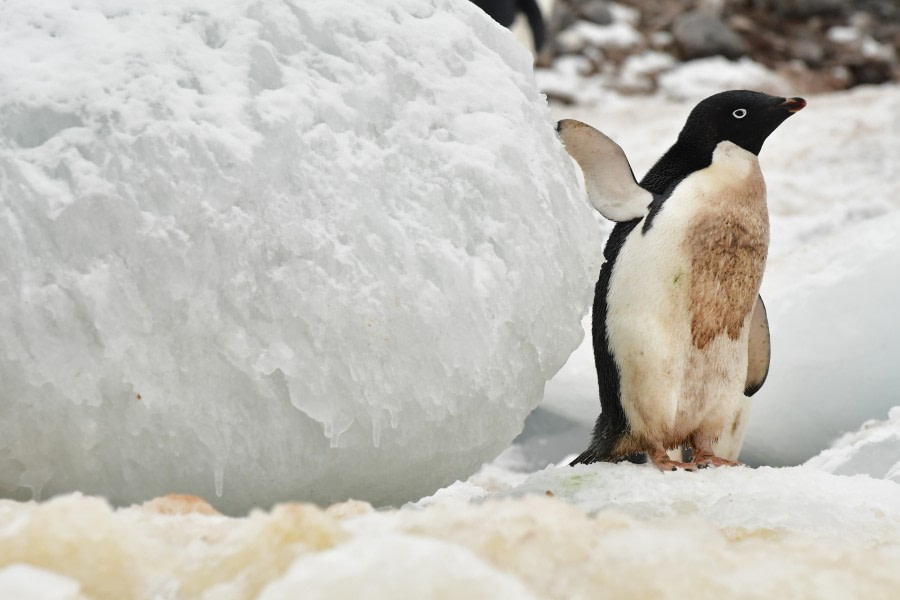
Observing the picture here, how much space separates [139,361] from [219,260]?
0.41ft

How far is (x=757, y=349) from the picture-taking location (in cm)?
153

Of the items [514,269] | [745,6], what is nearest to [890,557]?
[514,269]

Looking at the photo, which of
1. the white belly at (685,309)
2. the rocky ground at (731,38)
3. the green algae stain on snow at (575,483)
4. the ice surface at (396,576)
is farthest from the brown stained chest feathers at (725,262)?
the rocky ground at (731,38)

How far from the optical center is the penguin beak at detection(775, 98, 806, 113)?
4.48ft

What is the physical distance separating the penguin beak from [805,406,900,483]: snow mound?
20.5 inches

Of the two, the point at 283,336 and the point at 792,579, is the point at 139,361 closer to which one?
the point at 283,336

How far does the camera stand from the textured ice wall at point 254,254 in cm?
100

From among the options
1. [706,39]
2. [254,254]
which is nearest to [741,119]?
[254,254]

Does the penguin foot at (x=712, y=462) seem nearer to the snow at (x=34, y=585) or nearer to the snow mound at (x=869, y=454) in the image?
the snow mound at (x=869, y=454)

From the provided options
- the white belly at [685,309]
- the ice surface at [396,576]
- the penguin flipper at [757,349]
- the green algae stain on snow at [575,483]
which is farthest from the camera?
the penguin flipper at [757,349]

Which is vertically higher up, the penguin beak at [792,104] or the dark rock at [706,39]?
the penguin beak at [792,104]

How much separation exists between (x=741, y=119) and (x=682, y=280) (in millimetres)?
264

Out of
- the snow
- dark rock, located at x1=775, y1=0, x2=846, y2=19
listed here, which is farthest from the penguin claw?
dark rock, located at x1=775, y1=0, x2=846, y2=19

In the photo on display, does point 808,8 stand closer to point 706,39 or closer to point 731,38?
point 731,38
